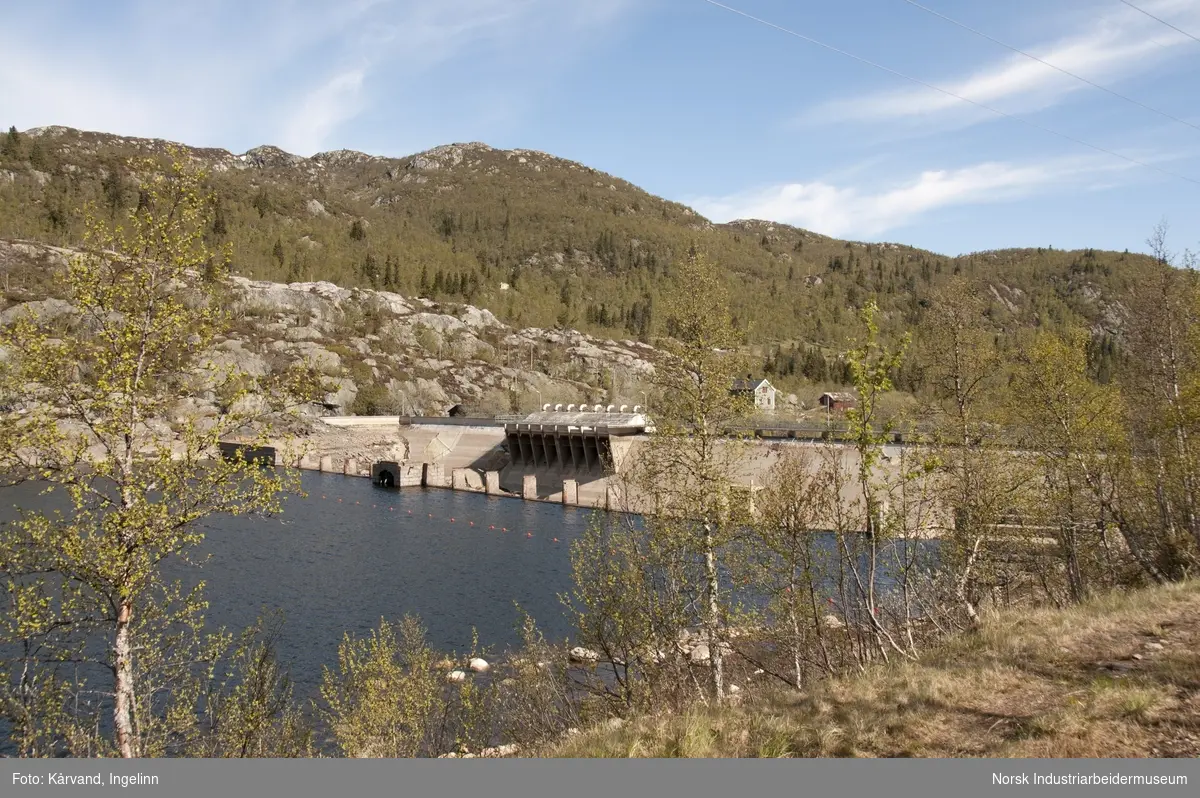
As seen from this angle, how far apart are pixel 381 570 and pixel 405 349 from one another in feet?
376

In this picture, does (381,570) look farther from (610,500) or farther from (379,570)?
(610,500)

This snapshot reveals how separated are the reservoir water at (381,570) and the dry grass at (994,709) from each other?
15388 mm

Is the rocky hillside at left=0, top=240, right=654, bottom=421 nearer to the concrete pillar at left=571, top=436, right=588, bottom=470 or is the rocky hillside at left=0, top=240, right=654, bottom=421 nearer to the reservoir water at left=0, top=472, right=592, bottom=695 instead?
the concrete pillar at left=571, top=436, right=588, bottom=470

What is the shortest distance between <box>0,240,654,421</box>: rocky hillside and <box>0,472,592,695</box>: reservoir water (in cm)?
5359

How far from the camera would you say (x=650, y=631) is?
63.4 ft

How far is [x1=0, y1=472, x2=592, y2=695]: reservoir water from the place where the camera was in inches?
1337

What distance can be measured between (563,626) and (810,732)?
26.5m

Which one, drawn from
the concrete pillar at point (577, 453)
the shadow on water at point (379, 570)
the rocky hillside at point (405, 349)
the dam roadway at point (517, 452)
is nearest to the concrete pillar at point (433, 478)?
the dam roadway at point (517, 452)

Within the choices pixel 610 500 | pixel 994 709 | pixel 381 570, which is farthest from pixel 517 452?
pixel 994 709

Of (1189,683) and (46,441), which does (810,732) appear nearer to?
(1189,683)

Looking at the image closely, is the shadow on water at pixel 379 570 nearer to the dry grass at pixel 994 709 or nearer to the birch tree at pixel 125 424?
the birch tree at pixel 125 424

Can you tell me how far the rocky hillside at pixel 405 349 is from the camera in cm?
12757

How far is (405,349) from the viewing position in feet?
506

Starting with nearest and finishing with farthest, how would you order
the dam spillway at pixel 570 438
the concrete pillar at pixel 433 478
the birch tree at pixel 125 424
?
the birch tree at pixel 125 424 < the dam spillway at pixel 570 438 < the concrete pillar at pixel 433 478
